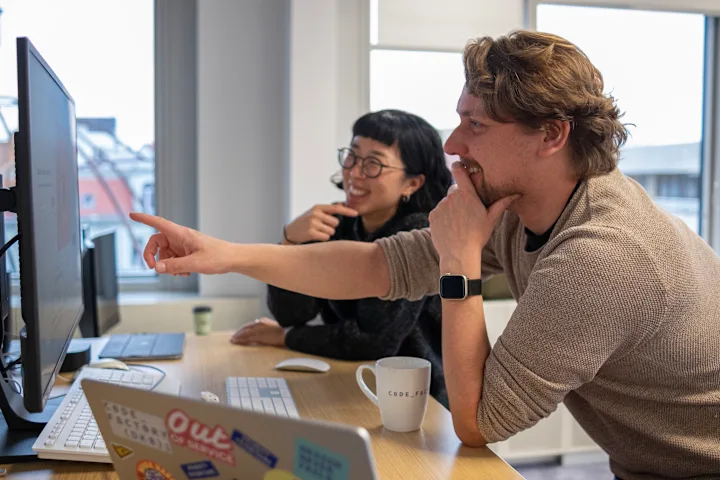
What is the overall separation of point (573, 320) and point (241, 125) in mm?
2471

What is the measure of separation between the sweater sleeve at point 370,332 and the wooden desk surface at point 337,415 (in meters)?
0.04

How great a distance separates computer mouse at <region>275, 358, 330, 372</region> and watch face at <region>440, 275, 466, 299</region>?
496 millimetres

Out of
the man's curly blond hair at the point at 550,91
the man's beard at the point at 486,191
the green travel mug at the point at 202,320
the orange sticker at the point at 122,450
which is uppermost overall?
the man's curly blond hair at the point at 550,91

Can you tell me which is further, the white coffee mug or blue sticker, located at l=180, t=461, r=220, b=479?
the white coffee mug

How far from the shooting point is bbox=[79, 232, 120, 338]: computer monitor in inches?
75.5

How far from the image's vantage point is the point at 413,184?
203cm

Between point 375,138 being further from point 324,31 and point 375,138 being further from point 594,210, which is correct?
point 324,31

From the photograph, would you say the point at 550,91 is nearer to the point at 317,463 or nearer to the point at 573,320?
the point at 573,320

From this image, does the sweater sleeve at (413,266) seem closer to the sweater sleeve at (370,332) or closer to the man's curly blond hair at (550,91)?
the sweater sleeve at (370,332)

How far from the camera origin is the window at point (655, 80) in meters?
3.44

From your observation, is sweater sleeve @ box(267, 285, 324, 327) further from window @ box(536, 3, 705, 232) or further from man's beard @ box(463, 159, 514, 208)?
window @ box(536, 3, 705, 232)

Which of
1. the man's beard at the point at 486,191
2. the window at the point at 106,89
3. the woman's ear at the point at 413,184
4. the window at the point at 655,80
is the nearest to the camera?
the man's beard at the point at 486,191

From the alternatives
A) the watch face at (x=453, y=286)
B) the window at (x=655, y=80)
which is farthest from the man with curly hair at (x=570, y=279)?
the window at (x=655, y=80)

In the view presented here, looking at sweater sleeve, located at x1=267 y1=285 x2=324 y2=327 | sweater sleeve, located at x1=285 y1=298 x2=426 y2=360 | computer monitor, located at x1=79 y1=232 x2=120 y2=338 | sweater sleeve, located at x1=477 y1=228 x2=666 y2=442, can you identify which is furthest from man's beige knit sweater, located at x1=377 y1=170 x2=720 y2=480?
computer monitor, located at x1=79 y1=232 x2=120 y2=338
